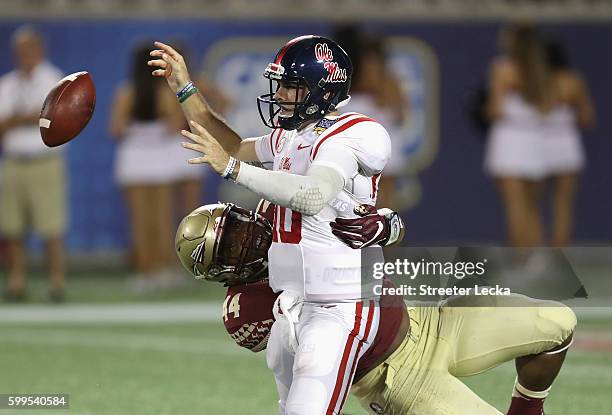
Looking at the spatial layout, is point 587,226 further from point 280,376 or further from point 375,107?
point 280,376

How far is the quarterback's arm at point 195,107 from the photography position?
192 inches

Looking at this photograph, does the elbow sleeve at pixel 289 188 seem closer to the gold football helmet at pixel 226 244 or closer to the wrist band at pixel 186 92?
the gold football helmet at pixel 226 244

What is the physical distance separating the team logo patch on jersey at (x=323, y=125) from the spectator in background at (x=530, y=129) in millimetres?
6658

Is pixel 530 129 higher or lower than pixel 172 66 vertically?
lower

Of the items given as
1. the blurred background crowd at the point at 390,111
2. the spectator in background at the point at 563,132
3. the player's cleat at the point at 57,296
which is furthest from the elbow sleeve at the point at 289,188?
the spectator in background at the point at 563,132

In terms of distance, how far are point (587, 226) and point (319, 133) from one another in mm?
7909

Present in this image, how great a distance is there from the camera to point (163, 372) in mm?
7055

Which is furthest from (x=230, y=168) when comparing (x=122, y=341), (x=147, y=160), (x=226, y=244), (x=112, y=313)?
(x=147, y=160)

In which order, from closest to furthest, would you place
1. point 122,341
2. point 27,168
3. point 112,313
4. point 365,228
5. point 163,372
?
point 365,228, point 163,372, point 122,341, point 112,313, point 27,168

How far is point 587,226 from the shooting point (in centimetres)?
1197

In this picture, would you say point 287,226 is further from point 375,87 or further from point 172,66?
point 375,87

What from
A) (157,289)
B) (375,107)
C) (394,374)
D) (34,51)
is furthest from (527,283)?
(394,374)

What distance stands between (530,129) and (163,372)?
531cm

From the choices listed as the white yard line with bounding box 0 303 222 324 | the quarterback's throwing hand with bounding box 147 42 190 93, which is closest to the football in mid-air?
the quarterback's throwing hand with bounding box 147 42 190 93
